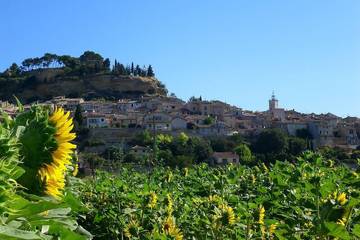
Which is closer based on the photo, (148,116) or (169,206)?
(169,206)

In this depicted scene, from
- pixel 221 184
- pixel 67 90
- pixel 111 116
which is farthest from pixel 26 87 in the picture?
pixel 221 184

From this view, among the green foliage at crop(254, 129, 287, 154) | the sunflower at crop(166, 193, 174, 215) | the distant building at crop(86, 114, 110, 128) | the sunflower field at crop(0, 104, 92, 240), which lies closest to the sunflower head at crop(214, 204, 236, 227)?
the sunflower at crop(166, 193, 174, 215)

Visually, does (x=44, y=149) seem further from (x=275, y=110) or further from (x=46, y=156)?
(x=275, y=110)

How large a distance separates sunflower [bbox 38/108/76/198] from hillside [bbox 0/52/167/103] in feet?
331

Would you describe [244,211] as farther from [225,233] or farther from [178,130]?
[178,130]

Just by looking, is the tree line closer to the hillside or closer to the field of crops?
the hillside

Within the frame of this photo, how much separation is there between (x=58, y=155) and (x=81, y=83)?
342 ft

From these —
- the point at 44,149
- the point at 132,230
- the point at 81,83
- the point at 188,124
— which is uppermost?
the point at 81,83

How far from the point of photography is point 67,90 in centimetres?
10319

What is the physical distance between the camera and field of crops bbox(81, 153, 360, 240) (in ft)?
8.05

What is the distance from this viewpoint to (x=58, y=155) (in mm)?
1521

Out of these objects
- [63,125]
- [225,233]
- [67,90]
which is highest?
[67,90]

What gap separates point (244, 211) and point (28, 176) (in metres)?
2.14

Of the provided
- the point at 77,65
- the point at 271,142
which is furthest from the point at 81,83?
the point at 271,142
